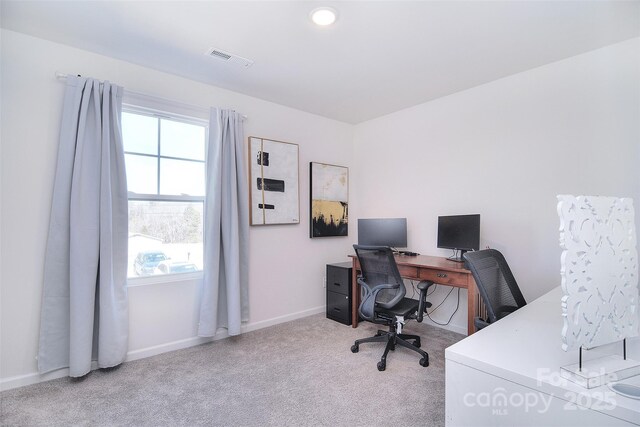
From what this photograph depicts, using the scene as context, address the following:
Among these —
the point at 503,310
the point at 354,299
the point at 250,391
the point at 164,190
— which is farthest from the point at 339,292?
the point at 164,190

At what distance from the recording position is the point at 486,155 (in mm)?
2969

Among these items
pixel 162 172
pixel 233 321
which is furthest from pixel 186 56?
pixel 233 321

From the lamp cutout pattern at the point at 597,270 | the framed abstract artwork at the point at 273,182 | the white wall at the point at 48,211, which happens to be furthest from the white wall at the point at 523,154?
the lamp cutout pattern at the point at 597,270

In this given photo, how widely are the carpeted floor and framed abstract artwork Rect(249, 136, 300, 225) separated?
A: 1.33m

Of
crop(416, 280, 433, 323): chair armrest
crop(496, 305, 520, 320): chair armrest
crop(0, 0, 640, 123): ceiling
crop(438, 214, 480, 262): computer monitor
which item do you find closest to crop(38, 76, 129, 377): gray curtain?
crop(0, 0, 640, 123): ceiling

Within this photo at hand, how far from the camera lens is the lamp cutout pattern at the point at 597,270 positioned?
91 cm

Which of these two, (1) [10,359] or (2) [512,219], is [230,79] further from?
(2) [512,219]

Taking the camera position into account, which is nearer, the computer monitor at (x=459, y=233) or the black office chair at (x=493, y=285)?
the black office chair at (x=493, y=285)

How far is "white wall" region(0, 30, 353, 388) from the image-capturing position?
6.95 ft

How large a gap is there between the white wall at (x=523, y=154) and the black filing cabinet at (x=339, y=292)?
890mm

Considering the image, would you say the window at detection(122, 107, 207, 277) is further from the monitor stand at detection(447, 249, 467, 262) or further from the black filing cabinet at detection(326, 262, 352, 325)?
the monitor stand at detection(447, 249, 467, 262)

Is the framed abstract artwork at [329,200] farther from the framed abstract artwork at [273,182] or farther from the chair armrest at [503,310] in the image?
the chair armrest at [503,310]

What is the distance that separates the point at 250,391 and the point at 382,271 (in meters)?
1.31

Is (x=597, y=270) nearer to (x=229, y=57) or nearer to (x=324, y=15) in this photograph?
(x=324, y=15)
